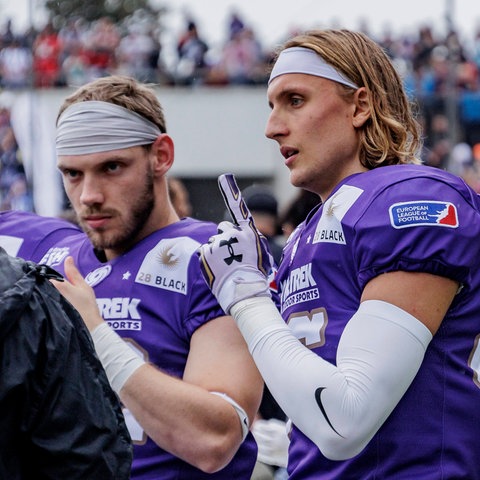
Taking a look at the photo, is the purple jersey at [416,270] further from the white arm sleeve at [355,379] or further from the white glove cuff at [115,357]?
the white glove cuff at [115,357]

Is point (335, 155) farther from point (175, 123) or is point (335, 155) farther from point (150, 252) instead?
point (175, 123)

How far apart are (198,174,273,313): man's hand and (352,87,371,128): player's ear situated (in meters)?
0.37

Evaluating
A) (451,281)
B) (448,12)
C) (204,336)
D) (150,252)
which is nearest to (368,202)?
(451,281)

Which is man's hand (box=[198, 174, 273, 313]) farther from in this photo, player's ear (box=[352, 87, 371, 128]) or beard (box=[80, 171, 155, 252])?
beard (box=[80, 171, 155, 252])

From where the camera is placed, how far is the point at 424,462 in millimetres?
2447

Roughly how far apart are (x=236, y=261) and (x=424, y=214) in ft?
1.70

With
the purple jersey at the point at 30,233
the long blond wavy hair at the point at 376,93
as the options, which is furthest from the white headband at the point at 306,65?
the purple jersey at the point at 30,233

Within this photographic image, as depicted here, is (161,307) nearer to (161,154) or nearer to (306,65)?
(161,154)

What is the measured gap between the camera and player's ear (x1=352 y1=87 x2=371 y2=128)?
280 centimetres

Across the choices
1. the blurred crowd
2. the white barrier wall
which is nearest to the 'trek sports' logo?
the blurred crowd


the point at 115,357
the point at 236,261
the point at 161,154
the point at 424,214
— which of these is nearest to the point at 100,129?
the point at 161,154

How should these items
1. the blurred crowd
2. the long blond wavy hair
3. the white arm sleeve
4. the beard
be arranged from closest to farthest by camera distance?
1. the white arm sleeve
2. the long blond wavy hair
3. the beard
4. the blurred crowd

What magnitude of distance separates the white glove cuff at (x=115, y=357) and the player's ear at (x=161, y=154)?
26.2 inches

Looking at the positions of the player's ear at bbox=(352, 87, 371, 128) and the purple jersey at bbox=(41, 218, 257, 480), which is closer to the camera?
the player's ear at bbox=(352, 87, 371, 128)
